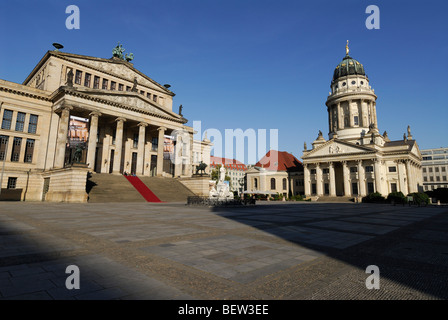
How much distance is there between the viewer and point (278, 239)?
8094 millimetres

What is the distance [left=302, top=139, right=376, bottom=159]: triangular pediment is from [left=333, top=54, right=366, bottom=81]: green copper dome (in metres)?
27.5

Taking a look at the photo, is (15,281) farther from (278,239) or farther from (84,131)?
(84,131)

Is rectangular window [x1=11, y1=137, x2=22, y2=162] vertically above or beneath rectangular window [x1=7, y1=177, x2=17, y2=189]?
above

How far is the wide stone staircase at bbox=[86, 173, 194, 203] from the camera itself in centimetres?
2953

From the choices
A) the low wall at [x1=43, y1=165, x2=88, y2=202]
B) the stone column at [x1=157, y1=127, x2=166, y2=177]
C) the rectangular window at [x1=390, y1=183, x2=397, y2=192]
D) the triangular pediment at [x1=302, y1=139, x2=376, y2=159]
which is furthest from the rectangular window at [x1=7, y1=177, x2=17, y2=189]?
the rectangular window at [x1=390, y1=183, x2=397, y2=192]

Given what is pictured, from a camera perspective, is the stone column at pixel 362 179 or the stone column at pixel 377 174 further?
the stone column at pixel 362 179

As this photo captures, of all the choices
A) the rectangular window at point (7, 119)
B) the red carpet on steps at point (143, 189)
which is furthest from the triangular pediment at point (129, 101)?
the red carpet on steps at point (143, 189)

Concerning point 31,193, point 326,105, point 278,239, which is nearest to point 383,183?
point 326,105

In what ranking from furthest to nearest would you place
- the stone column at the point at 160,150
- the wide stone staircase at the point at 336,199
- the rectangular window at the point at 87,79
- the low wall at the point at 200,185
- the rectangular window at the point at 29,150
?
the wide stone staircase at the point at 336,199 → the stone column at the point at 160,150 → the rectangular window at the point at 87,79 → the low wall at the point at 200,185 → the rectangular window at the point at 29,150

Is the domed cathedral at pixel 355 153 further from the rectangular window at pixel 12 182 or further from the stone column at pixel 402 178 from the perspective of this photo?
the rectangular window at pixel 12 182

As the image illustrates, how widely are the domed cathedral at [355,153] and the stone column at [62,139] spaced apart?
56533 millimetres

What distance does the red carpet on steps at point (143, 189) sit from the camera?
3184 centimetres

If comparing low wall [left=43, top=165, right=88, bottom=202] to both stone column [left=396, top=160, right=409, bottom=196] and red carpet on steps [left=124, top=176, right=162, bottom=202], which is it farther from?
stone column [left=396, top=160, right=409, bottom=196]

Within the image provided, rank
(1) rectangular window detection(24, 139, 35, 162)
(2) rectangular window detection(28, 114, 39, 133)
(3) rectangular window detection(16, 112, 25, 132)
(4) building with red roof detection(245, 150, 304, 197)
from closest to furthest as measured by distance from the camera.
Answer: (3) rectangular window detection(16, 112, 25, 132), (1) rectangular window detection(24, 139, 35, 162), (2) rectangular window detection(28, 114, 39, 133), (4) building with red roof detection(245, 150, 304, 197)
